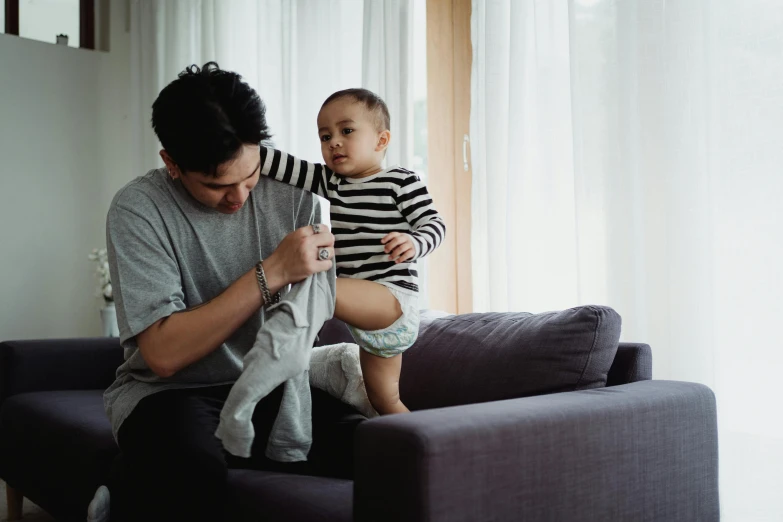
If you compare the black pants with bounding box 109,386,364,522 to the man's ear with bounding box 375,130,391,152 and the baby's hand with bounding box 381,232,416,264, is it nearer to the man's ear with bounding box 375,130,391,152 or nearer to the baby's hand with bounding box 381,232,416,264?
the baby's hand with bounding box 381,232,416,264

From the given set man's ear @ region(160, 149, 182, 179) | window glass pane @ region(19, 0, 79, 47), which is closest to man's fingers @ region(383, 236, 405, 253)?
man's ear @ region(160, 149, 182, 179)

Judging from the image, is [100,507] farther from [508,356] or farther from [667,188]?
[667,188]

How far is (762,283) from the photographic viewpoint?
188 cm

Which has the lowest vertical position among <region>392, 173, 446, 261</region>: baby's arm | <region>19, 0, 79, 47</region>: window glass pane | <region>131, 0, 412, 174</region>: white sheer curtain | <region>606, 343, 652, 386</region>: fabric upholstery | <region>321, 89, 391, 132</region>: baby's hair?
<region>606, 343, 652, 386</region>: fabric upholstery

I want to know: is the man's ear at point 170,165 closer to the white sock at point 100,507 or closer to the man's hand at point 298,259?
the man's hand at point 298,259

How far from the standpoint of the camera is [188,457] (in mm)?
1478

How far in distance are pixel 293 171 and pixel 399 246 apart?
38cm

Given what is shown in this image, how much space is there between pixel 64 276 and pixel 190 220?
3100 millimetres

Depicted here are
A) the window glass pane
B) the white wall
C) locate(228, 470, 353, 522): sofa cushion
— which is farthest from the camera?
the window glass pane

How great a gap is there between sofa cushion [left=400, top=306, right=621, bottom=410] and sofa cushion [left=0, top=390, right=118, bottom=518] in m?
0.79

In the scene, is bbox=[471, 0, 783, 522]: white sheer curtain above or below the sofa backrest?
above

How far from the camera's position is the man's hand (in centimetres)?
145

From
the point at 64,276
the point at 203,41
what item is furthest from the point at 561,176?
the point at 64,276

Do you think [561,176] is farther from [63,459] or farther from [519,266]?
[63,459]
